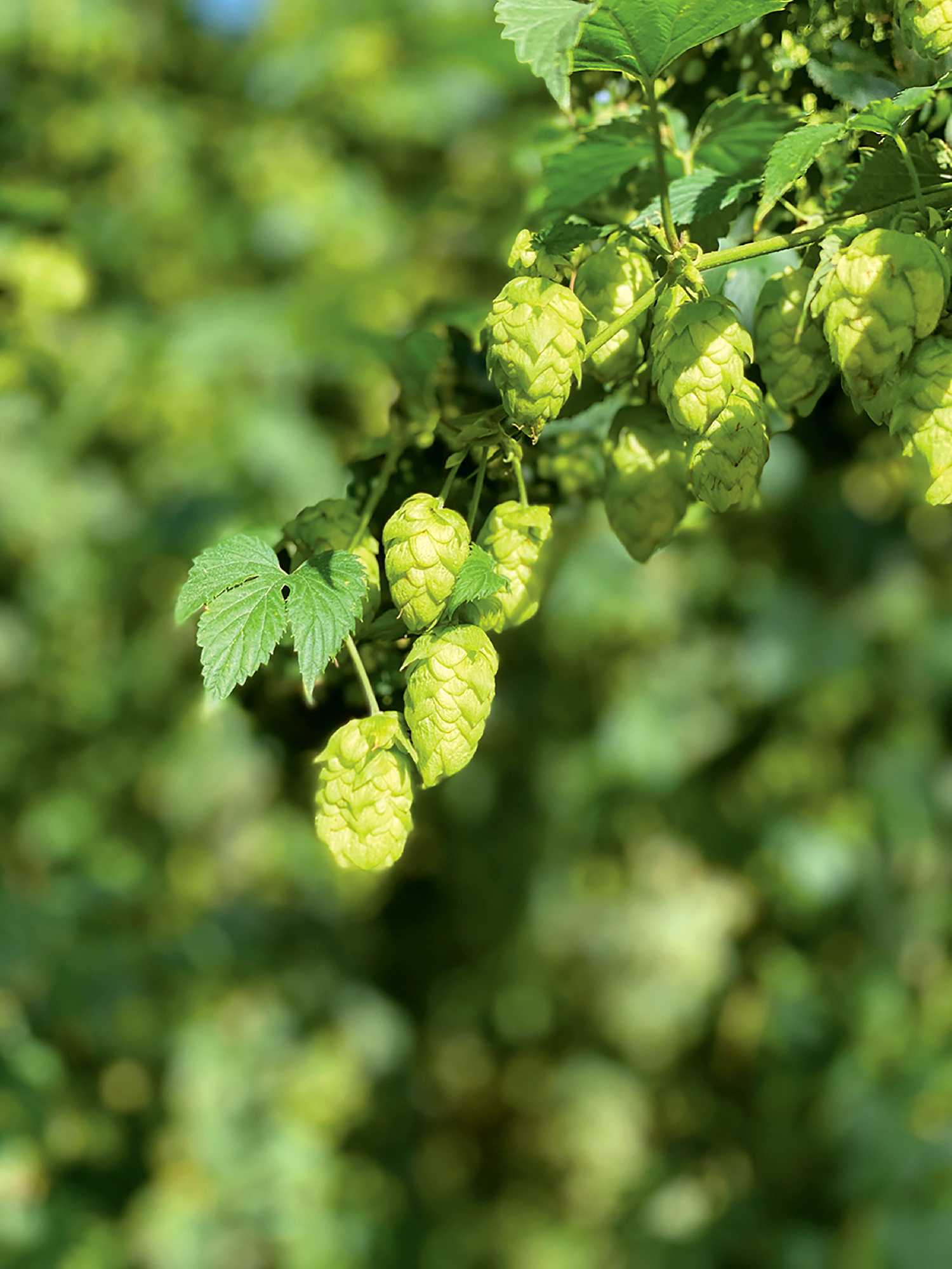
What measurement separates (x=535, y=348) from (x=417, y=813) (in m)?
2.01

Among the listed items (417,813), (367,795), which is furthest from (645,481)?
(417,813)

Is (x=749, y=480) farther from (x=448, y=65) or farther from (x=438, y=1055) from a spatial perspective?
(x=438, y=1055)

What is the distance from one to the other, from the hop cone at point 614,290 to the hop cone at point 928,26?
138 millimetres

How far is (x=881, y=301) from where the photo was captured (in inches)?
18.7

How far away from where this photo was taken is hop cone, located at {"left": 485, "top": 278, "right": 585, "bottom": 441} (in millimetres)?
481

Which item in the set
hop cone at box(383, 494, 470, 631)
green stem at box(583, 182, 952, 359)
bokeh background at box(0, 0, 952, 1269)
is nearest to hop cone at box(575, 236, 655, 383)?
green stem at box(583, 182, 952, 359)

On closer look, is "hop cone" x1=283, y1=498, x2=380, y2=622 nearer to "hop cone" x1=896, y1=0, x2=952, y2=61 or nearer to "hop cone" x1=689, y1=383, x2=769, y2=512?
"hop cone" x1=689, y1=383, x2=769, y2=512

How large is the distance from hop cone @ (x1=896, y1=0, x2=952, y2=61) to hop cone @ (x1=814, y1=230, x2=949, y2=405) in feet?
0.33

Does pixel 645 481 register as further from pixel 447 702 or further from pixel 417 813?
pixel 417 813

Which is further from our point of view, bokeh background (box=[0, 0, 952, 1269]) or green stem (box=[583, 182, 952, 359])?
bokeh background (box=[0, 0, 952, 1269])

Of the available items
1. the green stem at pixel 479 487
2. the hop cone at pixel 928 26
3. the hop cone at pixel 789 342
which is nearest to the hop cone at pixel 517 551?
the green stem at pixel 479 487

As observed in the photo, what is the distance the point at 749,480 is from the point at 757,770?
1801 mm

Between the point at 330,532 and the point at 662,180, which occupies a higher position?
the point at 662,180

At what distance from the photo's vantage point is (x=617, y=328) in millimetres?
523
